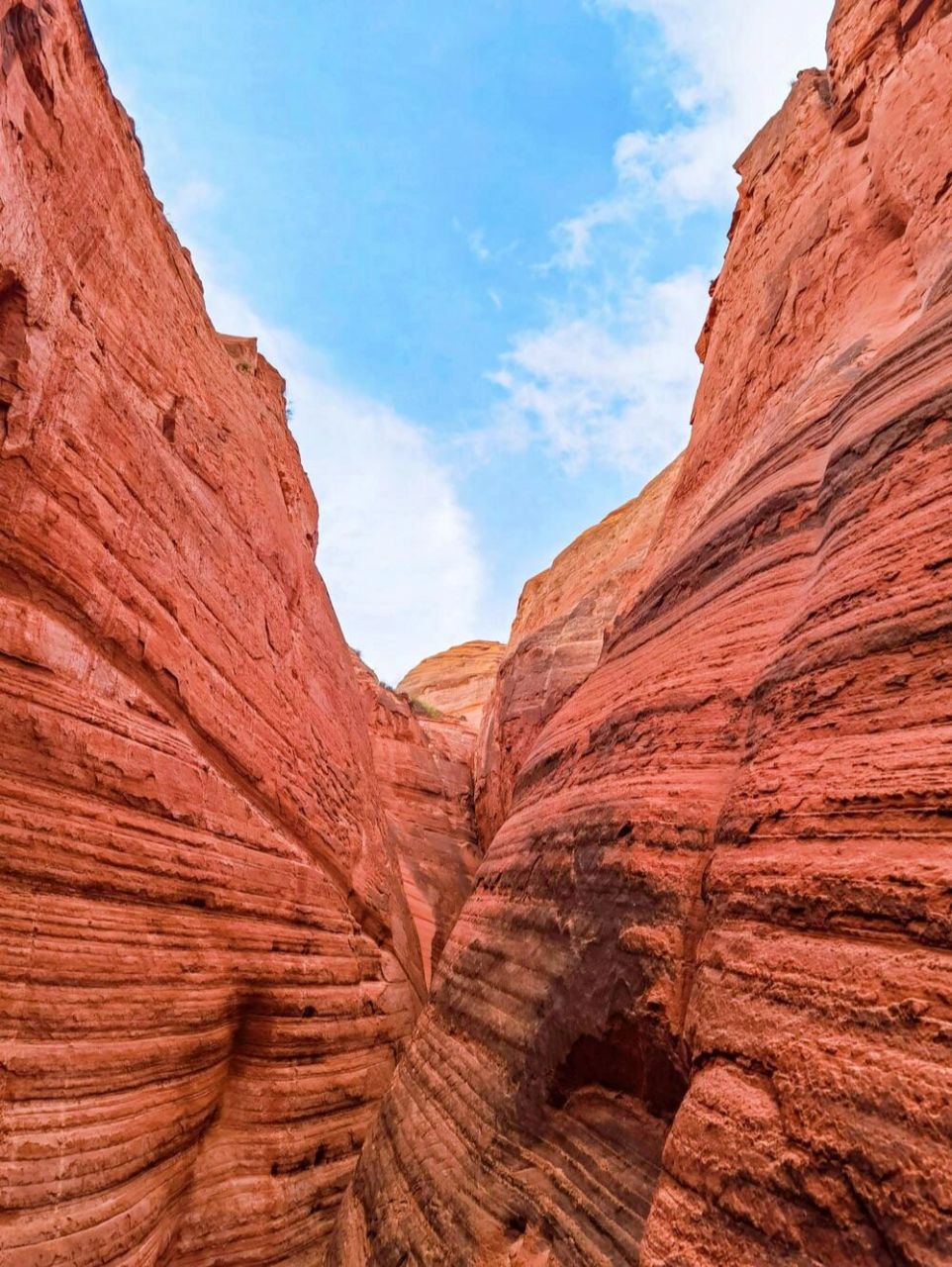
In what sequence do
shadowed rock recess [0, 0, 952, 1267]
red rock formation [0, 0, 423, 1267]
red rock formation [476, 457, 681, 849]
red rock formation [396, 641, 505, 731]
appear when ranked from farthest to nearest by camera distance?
1. red rock formation [396, 641, 505, 731]
2. red rock formation [476, 457, 681, 849]
3. red rock formation [0, 0, 423, 1267]
4. shadowed rock recess [0, 0, 952, 1267]

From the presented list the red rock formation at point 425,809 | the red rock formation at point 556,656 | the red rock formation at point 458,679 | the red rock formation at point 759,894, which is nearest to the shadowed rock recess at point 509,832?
the red rock formation at point 759,894

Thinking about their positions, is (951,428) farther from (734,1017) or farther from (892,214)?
(892,214)

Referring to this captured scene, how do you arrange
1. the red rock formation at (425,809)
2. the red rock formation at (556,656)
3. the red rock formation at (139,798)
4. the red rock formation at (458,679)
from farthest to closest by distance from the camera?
the red rock formation at (458,679) → the red rock formation at (556,656) → the red rock formation at (425,809) → the red rock formation at (139,798)

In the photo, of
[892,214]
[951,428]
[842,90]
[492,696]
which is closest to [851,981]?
[951,428]

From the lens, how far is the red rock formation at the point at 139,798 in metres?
4.23

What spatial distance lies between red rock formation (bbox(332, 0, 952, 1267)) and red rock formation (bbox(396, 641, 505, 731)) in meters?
21.4

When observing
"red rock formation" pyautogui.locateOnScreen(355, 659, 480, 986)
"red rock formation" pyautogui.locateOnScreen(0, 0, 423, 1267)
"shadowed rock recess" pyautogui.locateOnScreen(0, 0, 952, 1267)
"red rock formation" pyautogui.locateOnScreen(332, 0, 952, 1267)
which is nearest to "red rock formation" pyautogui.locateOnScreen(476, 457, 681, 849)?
"red rock formation" pyautogui.locateOnScreen(355, 659, 480, 986)

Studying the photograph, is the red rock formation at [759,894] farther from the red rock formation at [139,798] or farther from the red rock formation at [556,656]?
the red rock formation at [556,656]

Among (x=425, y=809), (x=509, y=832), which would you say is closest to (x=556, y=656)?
(x=425, y=809)

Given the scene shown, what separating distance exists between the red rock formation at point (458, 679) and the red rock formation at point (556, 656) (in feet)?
30.4

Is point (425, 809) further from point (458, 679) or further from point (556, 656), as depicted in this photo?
point (458, 679)

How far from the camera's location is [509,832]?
257 inches

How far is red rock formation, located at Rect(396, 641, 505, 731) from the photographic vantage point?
96.4 ft

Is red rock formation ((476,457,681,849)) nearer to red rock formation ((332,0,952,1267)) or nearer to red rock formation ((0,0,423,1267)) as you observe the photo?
red rock formation ((332,0,952,1267))
